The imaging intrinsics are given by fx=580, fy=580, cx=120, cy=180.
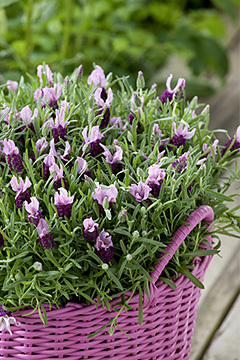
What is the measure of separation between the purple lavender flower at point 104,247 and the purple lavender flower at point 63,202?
5 cm

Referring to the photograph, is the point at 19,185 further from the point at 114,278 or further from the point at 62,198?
the point at 114,278

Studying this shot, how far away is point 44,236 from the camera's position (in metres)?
0.71

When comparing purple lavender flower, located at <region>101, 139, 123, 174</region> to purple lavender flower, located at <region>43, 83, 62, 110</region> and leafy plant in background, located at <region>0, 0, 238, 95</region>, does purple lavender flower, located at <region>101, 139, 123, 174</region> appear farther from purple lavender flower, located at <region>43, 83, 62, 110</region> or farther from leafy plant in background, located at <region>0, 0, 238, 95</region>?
leafy plant in background, located at <region>0, 0, 238, 95</region>

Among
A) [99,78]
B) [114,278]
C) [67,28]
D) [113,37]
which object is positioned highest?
[99,78]

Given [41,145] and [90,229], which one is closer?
[90,229]

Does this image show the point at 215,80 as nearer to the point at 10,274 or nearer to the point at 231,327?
the point at 231,327

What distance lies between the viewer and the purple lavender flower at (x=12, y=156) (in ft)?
2.58

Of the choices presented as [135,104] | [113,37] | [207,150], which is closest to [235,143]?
[207,150]

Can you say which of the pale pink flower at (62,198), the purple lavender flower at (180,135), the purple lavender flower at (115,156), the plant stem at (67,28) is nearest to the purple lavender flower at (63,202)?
the pale pink flower at (62,198)

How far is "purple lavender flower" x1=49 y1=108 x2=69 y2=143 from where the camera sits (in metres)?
0.84

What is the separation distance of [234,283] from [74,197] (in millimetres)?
707

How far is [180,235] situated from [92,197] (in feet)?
0.43

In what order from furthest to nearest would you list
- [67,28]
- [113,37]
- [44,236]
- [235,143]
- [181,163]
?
[113,37]
[67,28]
[235,143]
[181,163]
[44,236]

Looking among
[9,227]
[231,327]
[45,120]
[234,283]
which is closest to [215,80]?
[234,283]
